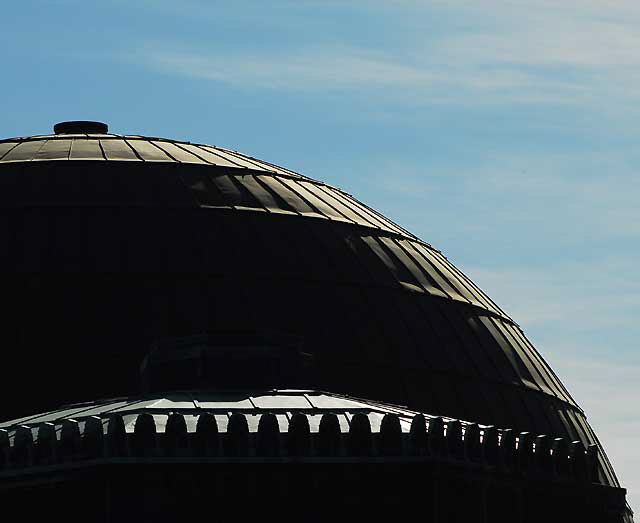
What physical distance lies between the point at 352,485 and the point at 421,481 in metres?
1.20

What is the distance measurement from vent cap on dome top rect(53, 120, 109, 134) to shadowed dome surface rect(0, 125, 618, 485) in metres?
1.91

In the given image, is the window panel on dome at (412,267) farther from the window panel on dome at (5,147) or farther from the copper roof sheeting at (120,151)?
the window panel on dome at (5,147)

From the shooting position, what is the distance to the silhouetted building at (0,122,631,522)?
34531mm

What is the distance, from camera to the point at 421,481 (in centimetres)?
3509

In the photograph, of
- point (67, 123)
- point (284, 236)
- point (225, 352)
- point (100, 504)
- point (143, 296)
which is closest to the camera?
point (100, 504)

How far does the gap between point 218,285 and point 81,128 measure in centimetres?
1148

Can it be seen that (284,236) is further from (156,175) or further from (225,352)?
(225,352)

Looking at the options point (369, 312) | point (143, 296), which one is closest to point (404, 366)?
point (369, 312)

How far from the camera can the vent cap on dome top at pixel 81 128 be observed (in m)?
56.9

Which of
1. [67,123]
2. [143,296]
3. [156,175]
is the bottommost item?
[143,296]

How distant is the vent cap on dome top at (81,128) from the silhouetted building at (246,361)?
71mm

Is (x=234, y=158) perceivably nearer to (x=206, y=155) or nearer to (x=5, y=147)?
(x=206, y=155)

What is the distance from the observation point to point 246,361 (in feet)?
133

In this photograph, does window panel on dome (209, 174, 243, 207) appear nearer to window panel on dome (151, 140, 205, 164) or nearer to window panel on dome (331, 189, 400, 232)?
window panel on dome (151, 140, 205, 164)
